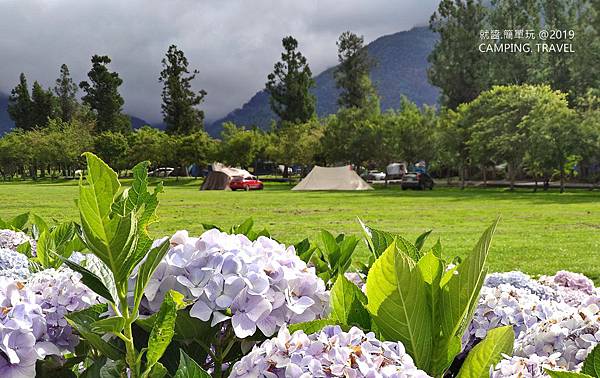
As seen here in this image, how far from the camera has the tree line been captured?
30688mm

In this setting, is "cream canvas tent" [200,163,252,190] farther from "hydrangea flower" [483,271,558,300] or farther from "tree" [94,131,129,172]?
"hydrangea flower" [483,271,558,300]

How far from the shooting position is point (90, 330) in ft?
3.65

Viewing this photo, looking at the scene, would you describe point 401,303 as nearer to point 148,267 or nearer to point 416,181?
point 148,267

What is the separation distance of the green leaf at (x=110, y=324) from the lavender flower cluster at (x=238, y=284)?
0.16m

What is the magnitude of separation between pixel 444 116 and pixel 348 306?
41.2 meters

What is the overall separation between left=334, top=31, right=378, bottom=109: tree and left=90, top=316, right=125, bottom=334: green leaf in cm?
5975

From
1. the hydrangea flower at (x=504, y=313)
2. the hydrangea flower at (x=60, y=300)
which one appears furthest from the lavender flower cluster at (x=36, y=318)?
the hydrangea flower at (x=504, y=313)

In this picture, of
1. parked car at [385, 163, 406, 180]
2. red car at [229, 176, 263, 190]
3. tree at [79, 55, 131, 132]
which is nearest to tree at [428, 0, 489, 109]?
parked car at [385, 163, 406, 180]

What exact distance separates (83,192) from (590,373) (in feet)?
2.90

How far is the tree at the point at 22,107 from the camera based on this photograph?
284 ft

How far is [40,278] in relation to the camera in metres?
1.41

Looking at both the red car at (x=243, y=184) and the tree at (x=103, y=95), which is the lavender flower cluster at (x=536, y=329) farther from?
the tree at (x=103, y=95)

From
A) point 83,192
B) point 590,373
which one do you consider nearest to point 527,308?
point 590,373

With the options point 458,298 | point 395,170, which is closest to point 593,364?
point 458,298
